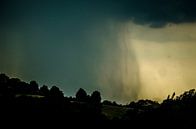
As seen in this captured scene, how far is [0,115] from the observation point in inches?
7667

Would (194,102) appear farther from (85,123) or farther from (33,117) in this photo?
(33,117)

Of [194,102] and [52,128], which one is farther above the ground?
[194,102]

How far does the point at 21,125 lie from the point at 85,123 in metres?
28.0

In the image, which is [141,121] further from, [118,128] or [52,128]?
[52,128]

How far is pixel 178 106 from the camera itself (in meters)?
188

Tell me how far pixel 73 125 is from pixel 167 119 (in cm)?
4214

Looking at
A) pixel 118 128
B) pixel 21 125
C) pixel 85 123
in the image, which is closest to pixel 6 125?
pixel 21 125

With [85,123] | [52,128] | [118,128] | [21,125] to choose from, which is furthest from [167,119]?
[21,125]

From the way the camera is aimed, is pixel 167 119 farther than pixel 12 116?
No

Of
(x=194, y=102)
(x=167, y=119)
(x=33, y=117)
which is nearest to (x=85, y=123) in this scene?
(x=33, y=117)

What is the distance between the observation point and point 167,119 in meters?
182

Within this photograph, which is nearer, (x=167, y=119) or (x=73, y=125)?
(x=167, y=119)

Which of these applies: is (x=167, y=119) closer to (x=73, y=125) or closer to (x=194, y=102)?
(x=194, y=102)

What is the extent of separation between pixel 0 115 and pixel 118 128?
174ft
